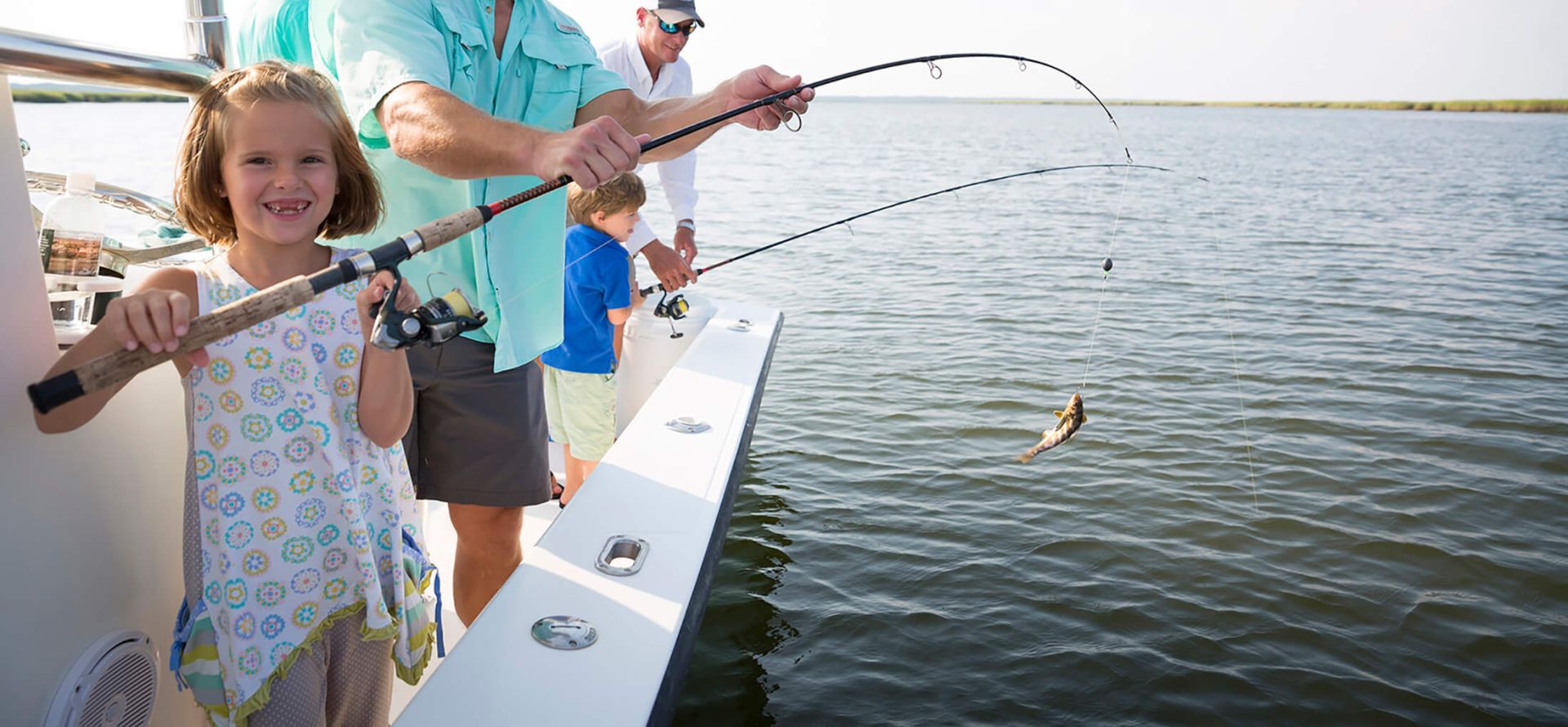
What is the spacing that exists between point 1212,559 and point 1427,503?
51.3 inches

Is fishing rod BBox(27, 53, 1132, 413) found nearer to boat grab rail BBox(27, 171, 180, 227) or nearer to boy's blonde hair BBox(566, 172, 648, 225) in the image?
boat grab rail BBox(27, 171, 180, 227)

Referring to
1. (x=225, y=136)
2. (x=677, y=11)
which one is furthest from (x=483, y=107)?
(x=677, y=11)

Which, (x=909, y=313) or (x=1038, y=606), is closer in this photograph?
(x=1038, y=606)

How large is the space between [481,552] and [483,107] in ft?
3.09

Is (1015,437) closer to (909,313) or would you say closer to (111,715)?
(909,313)

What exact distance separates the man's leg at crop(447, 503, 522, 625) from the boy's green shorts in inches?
43.6

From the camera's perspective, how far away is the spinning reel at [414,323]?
1.38m

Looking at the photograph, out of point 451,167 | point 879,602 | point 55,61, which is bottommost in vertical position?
point 879,602

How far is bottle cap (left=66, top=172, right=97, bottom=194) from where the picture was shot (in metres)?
1.74

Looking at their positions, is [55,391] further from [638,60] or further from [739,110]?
[638,60]

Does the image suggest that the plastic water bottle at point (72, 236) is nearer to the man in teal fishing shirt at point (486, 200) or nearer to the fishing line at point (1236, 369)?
the man in teal fishing shirt at point (486, 200)

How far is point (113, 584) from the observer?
1.48 metres

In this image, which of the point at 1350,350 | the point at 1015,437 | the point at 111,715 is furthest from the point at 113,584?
the point at 1350,350

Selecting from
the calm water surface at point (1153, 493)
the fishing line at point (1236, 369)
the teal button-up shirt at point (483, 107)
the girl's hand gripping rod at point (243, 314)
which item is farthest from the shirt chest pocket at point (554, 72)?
the fishing line at point (1236, 369)
